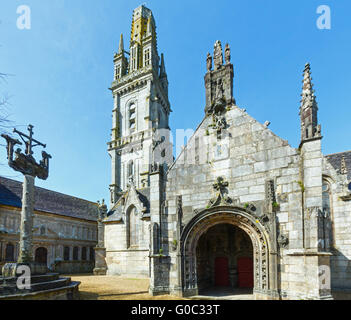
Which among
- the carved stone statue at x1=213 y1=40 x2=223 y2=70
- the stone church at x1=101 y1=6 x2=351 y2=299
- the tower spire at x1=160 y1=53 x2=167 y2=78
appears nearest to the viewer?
the stone church at x1=101 y1=6 x2=351 y2=299

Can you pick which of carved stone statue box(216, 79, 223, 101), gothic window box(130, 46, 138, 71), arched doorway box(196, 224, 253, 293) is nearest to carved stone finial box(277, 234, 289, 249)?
arched doorway box(196, 224, 253, 293)

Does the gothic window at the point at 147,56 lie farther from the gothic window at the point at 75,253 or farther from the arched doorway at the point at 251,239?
the arched doorway at the point at 251,239

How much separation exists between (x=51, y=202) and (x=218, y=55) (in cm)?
2516

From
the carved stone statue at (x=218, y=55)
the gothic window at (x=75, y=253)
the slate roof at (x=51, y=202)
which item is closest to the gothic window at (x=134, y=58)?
the slate roof at (x=51, y=202)

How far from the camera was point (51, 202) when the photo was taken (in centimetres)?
2811

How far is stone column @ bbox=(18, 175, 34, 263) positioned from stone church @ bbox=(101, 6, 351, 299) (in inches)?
189

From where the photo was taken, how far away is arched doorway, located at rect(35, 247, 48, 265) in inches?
936

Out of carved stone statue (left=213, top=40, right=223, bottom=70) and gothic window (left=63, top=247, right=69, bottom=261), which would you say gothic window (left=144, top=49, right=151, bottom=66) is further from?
carved stone statue (left=213, top=40, right=223, bottom=70)

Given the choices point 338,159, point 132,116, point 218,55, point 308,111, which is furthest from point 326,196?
point 132,116

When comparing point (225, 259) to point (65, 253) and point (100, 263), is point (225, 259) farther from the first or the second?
point (65, 253)
